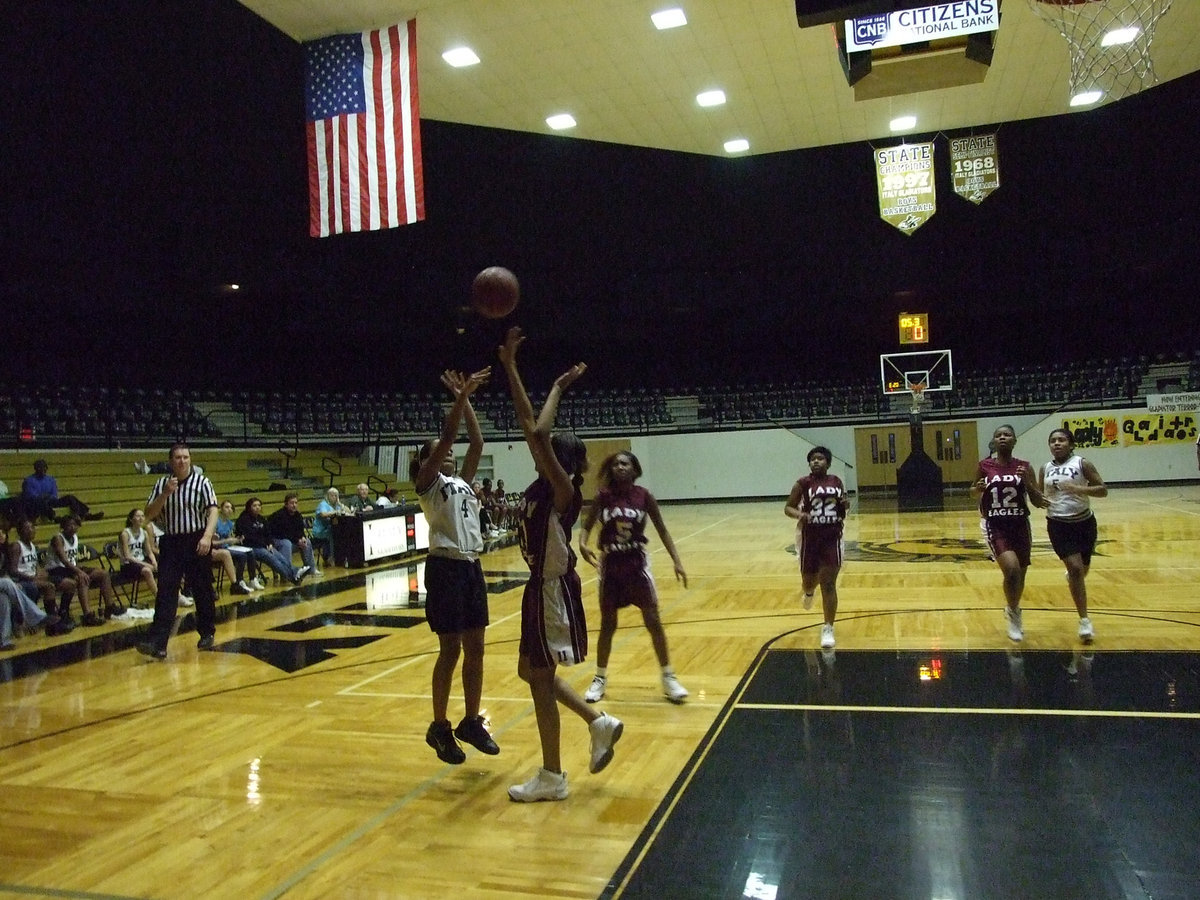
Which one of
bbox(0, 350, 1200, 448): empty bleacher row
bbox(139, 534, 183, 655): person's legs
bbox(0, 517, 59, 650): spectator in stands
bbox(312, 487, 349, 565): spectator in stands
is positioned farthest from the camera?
bbox(0, 350, 1200, 448): empty bleacher row

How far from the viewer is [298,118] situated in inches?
551

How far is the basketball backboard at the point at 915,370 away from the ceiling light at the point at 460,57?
15.6 meters

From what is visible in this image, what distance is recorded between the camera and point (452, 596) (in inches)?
163

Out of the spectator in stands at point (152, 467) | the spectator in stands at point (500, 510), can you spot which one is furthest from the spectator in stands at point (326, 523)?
the spectator in stands at point (500, 510)

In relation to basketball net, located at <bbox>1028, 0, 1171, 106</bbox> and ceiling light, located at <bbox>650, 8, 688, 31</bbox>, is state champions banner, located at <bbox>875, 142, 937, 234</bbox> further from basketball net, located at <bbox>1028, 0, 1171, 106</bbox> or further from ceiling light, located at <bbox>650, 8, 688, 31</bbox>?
ceiling light, located at <bbox>650, 8, 688, 31</bbox>

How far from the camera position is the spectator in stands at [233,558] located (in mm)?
10938

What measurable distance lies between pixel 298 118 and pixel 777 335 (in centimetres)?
1904

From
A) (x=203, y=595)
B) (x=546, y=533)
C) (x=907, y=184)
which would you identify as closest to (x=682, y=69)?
(x=907, y=184)

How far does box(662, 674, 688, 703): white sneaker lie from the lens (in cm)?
533

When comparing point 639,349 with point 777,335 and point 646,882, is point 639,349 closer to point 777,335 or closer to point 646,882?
point 777,335

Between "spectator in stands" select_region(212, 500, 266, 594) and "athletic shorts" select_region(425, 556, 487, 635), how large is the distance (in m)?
7.62

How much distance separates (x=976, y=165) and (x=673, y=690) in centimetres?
1237

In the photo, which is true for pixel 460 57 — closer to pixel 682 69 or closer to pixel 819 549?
pixel 682 69

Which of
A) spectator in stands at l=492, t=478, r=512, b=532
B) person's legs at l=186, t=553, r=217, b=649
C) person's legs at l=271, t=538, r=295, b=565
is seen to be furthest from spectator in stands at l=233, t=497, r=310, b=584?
spectator in stands at l=492, t=478, r=512, b=532
